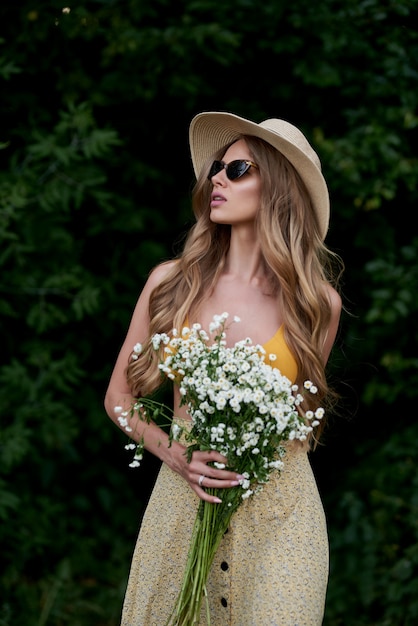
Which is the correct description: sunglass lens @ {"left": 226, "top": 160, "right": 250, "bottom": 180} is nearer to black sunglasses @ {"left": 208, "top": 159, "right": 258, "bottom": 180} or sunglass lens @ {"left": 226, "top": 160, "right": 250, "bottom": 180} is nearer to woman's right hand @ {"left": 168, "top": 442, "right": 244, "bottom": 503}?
black sunglasses @ {"left": 208, "top": 159, "right": 258, "bottom": 180}

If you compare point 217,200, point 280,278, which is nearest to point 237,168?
point 217,200

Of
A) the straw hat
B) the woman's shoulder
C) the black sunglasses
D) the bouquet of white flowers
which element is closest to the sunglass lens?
the black sunglasses

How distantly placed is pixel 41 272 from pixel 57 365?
0.51 meters

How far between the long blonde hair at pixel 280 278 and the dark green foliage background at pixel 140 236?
1.62 m

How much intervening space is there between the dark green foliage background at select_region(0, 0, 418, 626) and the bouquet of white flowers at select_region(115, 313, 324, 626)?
2121 mm

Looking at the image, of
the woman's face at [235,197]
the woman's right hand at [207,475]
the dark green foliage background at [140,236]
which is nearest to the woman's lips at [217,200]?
the woman's face at [235,197]

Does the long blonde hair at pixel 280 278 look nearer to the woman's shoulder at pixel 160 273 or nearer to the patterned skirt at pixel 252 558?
the woman's shoulder at pixel 160 273

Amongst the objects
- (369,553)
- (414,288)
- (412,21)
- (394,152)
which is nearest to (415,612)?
(369,553)

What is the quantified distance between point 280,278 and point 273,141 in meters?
0.44

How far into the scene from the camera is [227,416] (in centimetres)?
248

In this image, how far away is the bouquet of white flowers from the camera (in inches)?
95.7

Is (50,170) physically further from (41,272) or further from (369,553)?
(369,553)

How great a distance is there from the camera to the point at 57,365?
493 cm

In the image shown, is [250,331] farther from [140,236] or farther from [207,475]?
[140,236]
